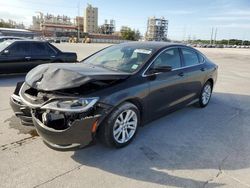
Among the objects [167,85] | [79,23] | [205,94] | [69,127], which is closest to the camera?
[69,127]

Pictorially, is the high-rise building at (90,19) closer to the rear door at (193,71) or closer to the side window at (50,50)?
the side window at (50,50)

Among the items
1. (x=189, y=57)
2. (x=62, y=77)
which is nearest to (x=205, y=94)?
(x=189, y=57)

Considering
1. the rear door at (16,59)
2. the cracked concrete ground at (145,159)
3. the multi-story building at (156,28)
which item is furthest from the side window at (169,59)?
the multi-story building at (156,28)

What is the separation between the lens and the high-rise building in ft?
424

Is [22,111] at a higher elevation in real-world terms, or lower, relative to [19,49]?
lower

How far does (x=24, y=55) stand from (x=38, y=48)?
0.64 meters

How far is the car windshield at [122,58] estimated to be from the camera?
13.8 ft

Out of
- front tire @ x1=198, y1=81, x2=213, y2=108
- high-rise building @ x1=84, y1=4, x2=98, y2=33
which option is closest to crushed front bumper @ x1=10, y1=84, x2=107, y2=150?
front tire @ x1=198, y1=81, x2=213, y2=108

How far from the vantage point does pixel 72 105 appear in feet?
10.4

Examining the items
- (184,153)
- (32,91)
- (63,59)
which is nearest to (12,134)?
(32,91)

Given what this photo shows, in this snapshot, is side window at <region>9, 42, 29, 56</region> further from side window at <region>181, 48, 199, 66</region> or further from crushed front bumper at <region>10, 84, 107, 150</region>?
crushed front bumper at <region>10, 84, 107, 150</region>

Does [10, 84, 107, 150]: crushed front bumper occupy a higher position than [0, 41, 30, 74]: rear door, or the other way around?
[0, 41, 30, 74]: rear door

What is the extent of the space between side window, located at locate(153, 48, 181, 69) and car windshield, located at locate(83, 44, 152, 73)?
0.65 feet

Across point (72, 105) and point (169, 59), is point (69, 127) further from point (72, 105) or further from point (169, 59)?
point (169, 59)
